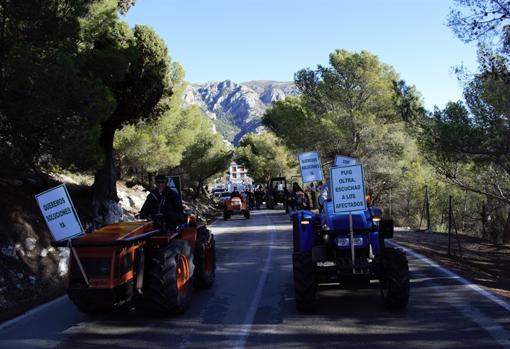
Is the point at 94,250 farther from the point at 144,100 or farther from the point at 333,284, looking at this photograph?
the point at 144,100

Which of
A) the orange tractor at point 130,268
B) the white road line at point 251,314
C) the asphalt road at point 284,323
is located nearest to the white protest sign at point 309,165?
the white road line at point 251,314

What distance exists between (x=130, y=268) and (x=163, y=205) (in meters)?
1.61

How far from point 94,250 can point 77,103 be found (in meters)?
6.17

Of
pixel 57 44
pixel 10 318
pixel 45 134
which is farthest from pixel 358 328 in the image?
pixel 57 44

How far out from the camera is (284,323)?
646 cm

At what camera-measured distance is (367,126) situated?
94.0 ft

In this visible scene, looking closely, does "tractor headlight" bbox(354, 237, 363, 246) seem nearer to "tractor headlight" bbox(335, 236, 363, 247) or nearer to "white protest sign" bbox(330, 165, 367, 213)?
"tractor headlight" bbox(335, 236, 363, 247)

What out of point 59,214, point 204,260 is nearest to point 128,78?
point 204,260

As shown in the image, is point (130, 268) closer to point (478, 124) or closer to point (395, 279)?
point (395, 279)

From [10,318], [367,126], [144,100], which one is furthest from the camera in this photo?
[367,126]

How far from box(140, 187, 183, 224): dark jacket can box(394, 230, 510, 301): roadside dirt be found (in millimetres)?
5029

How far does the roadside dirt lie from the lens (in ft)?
30.6

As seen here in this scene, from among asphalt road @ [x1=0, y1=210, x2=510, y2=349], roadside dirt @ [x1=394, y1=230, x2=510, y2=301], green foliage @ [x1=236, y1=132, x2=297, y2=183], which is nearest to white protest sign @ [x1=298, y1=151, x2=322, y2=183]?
roadside dirt @ [x1=394, y1=230, x2=510, y2=301]

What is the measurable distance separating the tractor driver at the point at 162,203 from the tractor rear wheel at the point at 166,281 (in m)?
0.95
